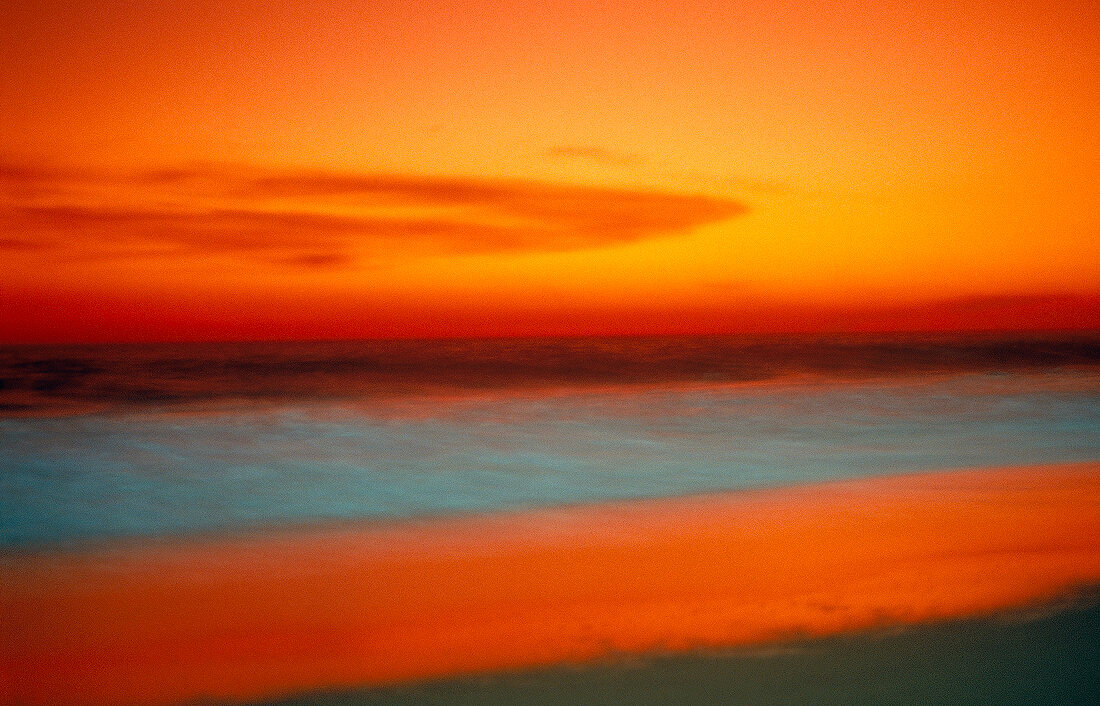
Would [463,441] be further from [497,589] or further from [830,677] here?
[830,677]

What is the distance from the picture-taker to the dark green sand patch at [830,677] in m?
2.57

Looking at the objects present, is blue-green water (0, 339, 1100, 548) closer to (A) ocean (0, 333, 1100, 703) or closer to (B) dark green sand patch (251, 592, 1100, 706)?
(A) ocean (0, 333, 1100, 703)

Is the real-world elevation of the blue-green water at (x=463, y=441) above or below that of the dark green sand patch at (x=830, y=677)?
above

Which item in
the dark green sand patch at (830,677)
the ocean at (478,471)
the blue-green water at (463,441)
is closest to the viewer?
the dark green sand patch at (830,677)

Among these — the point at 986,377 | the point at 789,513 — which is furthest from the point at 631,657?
the point at 986,377

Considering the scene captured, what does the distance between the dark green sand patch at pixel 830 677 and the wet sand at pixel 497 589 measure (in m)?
0.13

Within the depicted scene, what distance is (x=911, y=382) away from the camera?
17984mm

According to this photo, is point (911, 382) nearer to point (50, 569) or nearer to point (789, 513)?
point (789, 513)

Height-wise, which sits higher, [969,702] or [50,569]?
[50,569]

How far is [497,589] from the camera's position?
148 inches

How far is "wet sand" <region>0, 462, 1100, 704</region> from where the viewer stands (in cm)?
295

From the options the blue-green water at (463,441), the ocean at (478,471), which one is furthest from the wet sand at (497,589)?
the blue-green water at (463,441)

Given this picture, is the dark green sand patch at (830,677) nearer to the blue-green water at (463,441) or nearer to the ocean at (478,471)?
the ocean at (478,471)

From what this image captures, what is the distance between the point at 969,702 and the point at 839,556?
1.63 metres
